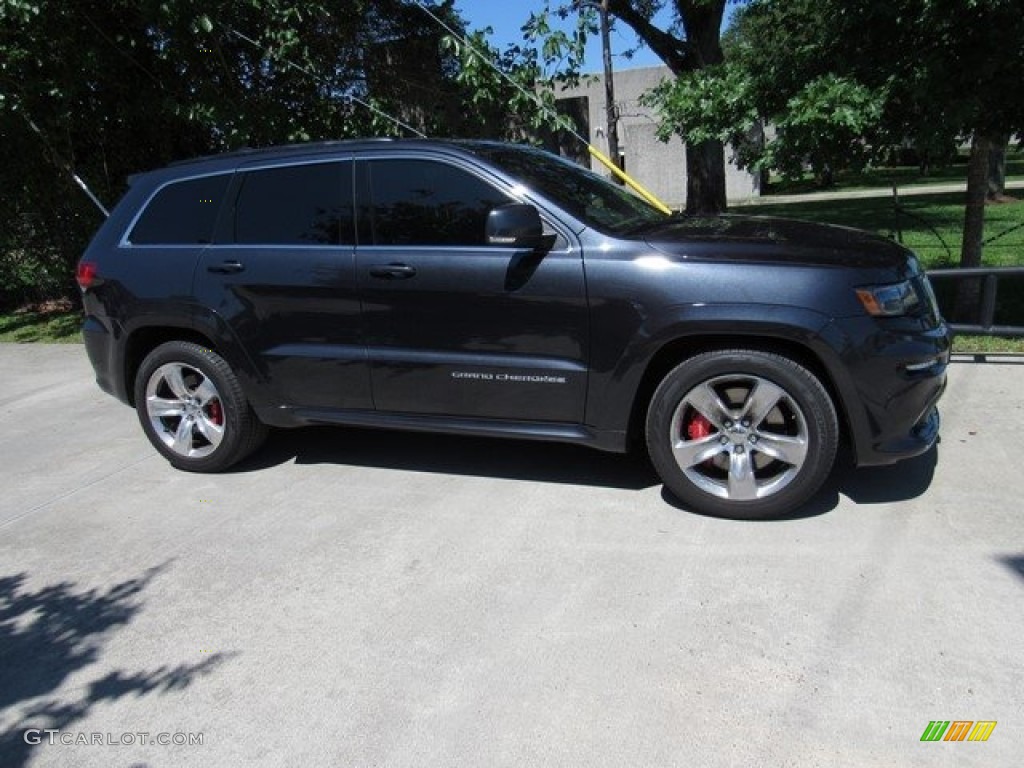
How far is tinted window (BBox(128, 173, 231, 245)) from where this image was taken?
16.0 feet

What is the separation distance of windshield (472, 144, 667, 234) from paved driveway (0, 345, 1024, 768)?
4.63 feet

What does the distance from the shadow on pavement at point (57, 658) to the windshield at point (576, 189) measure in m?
2.60

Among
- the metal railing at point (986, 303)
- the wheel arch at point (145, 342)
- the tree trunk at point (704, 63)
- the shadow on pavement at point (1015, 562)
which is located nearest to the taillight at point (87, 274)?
the wheel arch at point (145, 342)

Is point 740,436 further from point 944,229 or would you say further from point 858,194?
point 858,194

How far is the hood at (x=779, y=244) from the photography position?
374 cm

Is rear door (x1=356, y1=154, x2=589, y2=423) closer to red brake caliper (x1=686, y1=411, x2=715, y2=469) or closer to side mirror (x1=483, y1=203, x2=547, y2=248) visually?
side mirror (x1=483, y1=203, x2=547, y2=248)

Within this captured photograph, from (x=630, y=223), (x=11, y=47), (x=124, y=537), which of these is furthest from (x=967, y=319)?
(x=11, y=47)

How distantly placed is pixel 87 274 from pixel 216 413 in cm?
123

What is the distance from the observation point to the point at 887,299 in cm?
368

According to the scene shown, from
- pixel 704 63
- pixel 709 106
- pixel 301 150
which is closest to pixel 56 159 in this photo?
pixel 301 150

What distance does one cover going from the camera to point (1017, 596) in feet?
10.4

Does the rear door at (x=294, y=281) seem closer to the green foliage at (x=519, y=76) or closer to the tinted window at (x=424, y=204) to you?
the tinted window at (x=424, y=204)

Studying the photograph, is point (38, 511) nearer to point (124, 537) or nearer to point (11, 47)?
point (124, 537)

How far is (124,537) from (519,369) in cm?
224
